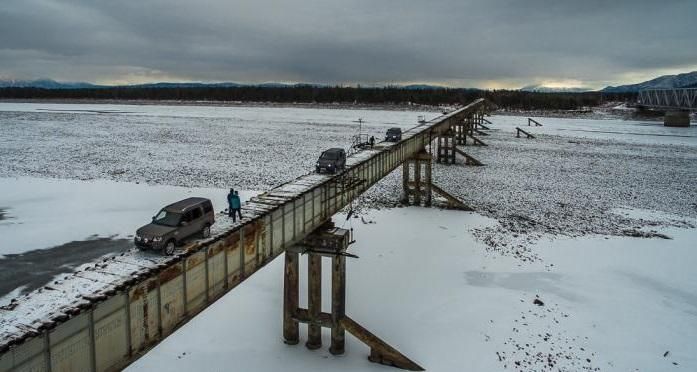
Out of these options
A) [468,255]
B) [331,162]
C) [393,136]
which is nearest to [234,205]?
[331,162]

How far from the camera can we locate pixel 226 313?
20.9 m

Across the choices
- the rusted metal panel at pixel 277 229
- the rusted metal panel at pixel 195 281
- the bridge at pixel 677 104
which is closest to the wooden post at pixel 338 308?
the rusted metal panel at pixel 277 229

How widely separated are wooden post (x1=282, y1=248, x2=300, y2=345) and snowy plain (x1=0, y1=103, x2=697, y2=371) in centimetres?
58

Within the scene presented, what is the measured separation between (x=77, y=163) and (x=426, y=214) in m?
41.3

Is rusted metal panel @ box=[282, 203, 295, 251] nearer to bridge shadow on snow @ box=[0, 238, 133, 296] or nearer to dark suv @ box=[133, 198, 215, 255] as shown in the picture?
dark suv @ box=[133, 198, 215, 255]

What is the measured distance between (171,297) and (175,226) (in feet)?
8.40

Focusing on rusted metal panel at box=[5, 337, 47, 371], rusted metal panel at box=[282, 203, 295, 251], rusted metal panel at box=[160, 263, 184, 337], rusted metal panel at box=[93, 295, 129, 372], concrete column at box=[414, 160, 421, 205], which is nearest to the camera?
rusted metal panel at box=[5, 337, 47, 371]

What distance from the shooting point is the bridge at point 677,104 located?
370ft

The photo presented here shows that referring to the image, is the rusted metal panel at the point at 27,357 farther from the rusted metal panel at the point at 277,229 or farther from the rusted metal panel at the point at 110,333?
the rusted metal panel at the point at 277,229

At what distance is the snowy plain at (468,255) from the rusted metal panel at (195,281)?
5.52 meters

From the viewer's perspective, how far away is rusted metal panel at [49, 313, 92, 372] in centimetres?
909

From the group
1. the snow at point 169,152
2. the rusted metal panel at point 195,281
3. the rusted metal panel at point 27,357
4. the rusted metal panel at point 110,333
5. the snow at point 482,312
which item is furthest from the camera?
the snow at point 169,152

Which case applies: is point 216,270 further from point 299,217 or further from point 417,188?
point 417,188

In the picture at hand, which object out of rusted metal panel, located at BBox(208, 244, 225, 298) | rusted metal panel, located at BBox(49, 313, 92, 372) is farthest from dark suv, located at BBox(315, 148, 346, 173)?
rusted metal panel, located at BBox(49, 313, 92, 372)
